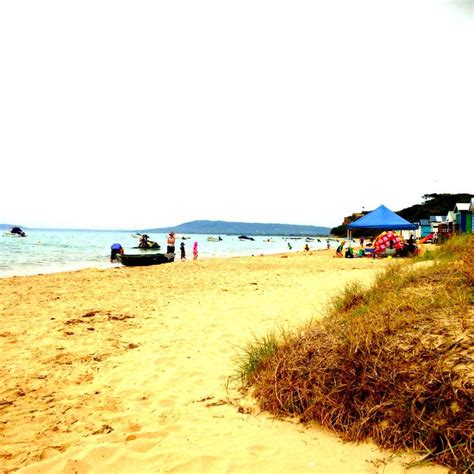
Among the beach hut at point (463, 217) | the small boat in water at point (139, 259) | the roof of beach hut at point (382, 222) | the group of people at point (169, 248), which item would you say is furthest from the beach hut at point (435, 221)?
the small boat in water at point (139, 259)

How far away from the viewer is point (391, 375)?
2.79 m

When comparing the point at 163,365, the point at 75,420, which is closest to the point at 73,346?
the point at 163,365

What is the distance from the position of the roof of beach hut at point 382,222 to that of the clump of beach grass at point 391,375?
19.8m

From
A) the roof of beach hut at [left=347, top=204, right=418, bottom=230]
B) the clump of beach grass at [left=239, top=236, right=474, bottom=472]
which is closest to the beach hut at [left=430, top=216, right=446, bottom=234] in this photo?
the roof of beach hut at [left=347, top=204, right=418, bottom=230]

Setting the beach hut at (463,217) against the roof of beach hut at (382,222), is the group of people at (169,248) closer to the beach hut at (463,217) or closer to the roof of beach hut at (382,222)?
the roof of beach hut at (382,222)

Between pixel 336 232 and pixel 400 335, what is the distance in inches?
4629

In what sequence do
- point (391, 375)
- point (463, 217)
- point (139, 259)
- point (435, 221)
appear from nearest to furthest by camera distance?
point (391, 375), point (139, 259), point (463, 217), point (435, 221)

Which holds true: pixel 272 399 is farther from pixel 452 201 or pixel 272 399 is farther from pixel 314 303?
pixel 452 201

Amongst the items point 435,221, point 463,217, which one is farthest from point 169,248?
point 435,221

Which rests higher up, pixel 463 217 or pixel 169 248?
pixel 463 217

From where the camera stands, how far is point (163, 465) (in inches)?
104

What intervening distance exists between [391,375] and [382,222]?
21.8 meters

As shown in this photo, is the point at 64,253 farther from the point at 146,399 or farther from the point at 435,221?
the point at 435,221

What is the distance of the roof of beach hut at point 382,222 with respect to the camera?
74.5 feet
